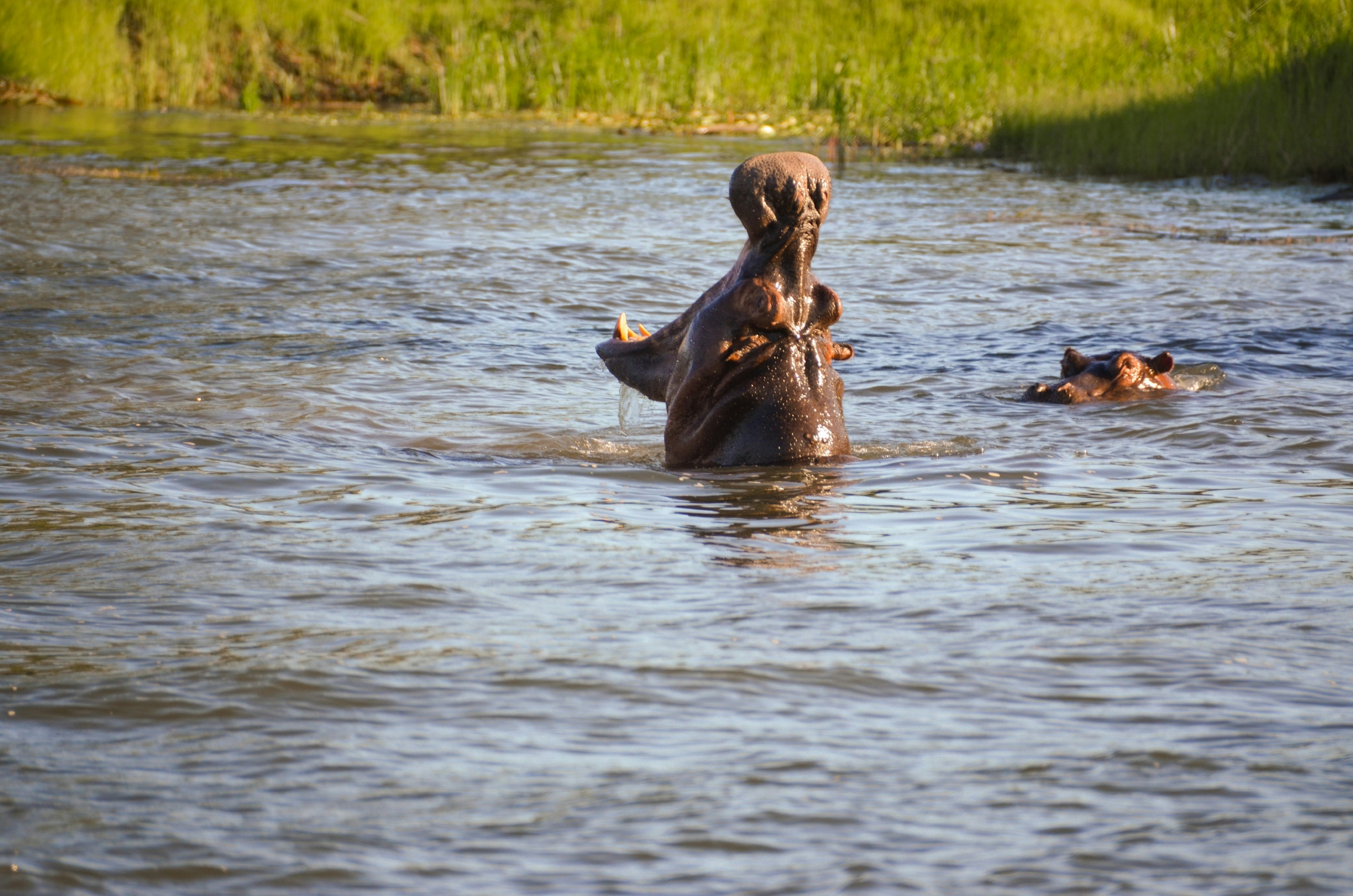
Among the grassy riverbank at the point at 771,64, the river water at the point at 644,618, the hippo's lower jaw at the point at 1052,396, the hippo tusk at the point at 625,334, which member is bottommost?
the river water at the point at 644,618

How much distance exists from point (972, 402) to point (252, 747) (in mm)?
4658

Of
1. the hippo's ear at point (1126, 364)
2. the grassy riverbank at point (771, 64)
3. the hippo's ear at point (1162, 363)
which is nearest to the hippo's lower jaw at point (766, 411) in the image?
the hippo's ear at point (1126, 364)

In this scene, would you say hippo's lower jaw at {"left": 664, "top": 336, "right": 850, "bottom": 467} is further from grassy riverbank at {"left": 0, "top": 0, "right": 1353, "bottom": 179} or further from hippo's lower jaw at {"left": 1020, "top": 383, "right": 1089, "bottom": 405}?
grassy riverbank at {"left": 0, "top": 0, "right": 1353, "bottom": 179}

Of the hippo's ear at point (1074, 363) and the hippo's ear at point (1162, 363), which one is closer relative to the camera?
the hippo's ear at point (1162, 363)

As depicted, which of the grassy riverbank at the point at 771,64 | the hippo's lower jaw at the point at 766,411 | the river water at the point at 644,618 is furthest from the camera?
the grassy riverbank at the point at 771,64

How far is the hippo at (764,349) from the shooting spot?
4.94m

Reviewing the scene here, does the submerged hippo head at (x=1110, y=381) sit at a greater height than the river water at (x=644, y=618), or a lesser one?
greater

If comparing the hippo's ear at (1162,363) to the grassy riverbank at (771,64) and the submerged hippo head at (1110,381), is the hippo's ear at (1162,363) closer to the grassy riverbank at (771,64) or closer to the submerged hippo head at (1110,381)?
the submerged hippo head at (1110,381)

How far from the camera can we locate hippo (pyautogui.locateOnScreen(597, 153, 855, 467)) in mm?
4941

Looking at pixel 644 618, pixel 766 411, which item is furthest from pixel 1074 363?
pixel 644 618

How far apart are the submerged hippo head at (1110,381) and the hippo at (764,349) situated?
70.4 inches

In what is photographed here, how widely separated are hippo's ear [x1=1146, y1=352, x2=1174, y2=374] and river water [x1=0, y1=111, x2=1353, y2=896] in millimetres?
182

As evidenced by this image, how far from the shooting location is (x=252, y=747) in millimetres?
2781

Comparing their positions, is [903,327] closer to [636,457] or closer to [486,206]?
[636,457]
